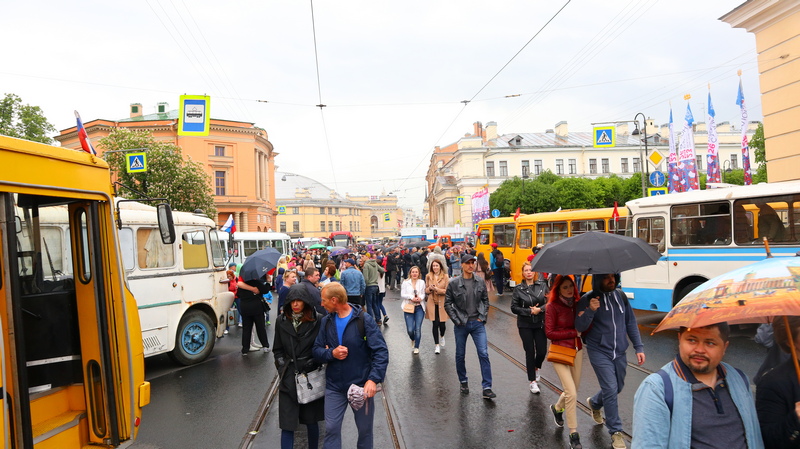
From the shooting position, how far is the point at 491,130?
75812mm

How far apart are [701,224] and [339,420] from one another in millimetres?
9475

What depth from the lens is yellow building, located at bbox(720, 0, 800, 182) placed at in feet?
44.7

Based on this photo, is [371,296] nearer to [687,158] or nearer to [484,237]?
[484,237]

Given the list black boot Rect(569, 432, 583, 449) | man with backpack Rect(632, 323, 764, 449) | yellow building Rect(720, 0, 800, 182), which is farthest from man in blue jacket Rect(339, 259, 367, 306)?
yellow building Rect(720, 0, 800, 182)

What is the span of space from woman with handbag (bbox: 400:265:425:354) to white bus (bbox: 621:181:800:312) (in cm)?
536

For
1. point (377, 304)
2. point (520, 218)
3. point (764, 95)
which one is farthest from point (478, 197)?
point (377, 304)

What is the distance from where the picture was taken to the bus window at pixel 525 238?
1958 cm

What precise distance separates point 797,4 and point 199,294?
1585 cm

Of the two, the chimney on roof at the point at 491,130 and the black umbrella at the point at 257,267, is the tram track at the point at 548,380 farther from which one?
the chimney on roof at the point at 491,130

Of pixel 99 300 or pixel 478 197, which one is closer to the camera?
pixel 99 300

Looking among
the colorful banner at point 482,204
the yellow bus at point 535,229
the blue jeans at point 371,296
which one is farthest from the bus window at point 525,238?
the colorful banner at point 482,204

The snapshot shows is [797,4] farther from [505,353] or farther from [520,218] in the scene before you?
[505,353]

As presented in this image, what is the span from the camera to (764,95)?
48.0 ft

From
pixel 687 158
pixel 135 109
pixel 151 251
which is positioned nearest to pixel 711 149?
pixel 687 158
